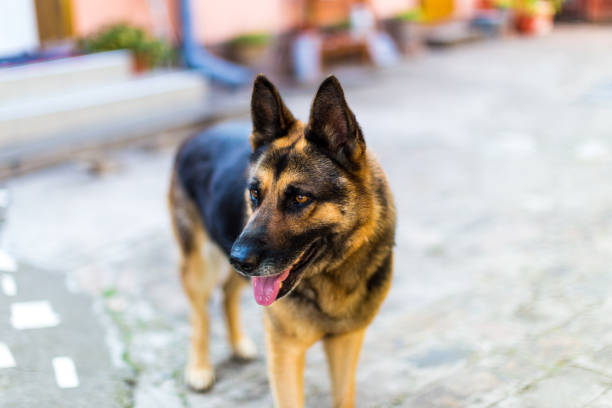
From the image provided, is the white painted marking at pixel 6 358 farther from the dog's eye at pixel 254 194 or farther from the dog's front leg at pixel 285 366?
the dog's eye at pixel 254 194

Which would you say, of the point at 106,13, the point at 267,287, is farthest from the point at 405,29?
the point at 267,287

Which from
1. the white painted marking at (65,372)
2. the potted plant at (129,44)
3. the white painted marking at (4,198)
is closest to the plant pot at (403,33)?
the potted plant at (129,44)

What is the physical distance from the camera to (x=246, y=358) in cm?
377

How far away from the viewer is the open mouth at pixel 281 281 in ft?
8.36

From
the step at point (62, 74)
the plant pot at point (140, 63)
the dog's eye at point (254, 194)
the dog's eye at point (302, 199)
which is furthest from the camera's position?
the plant pot at point (140, 63)

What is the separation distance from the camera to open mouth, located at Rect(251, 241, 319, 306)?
8.36 feet

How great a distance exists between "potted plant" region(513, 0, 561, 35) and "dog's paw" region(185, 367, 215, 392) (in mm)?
15213

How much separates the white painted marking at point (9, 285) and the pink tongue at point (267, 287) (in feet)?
8.12

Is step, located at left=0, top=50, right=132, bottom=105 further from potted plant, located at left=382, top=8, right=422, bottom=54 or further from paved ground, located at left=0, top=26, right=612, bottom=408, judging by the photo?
potted plant, located at left=382, top=8, right=422, bottom=54

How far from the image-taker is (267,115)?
9.07 ft

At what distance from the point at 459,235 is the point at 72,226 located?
Answer: 3388mm

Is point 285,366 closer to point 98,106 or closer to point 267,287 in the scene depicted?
point 267,287

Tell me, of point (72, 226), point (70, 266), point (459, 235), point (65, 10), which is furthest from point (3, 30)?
point (459, 235)

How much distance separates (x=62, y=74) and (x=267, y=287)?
20.7 feet
